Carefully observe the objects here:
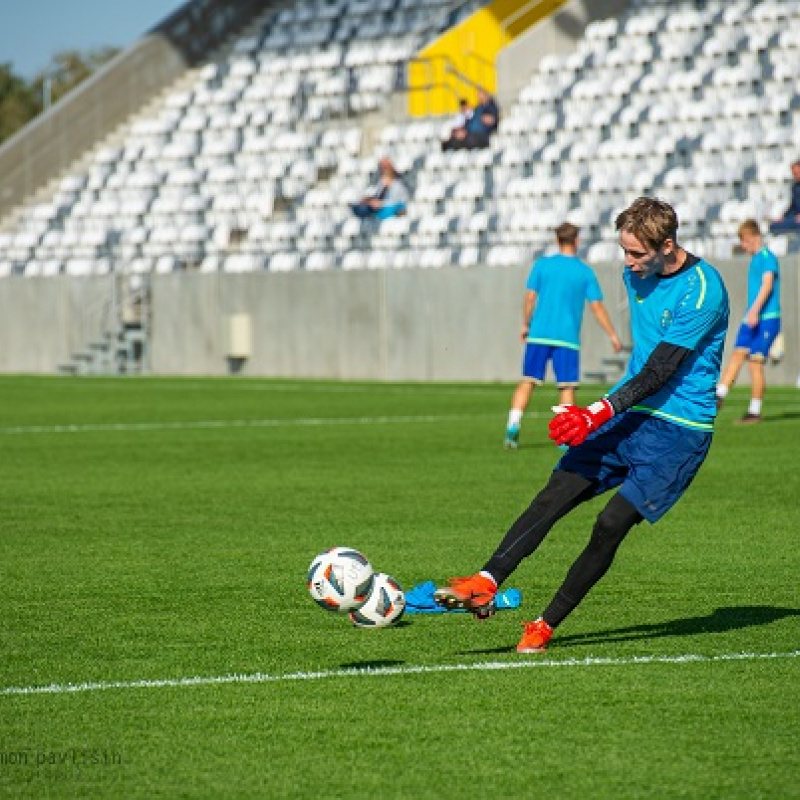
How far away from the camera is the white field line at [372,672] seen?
7.30 m

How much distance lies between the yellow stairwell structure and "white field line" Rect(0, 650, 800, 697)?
104 ft

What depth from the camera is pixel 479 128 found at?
35.8 metres

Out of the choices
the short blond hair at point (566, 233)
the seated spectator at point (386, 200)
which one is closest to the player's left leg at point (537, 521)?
the short blond hair at point (566, 233)

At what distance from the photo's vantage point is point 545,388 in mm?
28922

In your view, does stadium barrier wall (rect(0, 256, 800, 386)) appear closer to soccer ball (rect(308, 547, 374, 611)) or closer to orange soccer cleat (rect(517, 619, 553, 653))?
orange soccer cleat (rect(517, 619, 553, 653))

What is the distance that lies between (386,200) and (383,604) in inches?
1094

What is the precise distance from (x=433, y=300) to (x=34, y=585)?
22703 millimetres

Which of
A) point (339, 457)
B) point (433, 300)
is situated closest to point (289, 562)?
point (339, 457)

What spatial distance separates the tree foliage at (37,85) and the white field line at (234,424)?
6646 cm

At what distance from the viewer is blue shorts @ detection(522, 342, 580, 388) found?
18.5m

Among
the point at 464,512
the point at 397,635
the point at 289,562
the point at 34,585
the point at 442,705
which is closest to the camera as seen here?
the point at 442,705

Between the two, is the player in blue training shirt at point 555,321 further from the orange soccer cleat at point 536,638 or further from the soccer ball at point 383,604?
the orange soccer cleat at point 536,638

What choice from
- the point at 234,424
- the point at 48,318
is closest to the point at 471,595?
the point at 234,424

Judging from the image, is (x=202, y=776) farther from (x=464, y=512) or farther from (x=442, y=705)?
(x=464, y=512)
